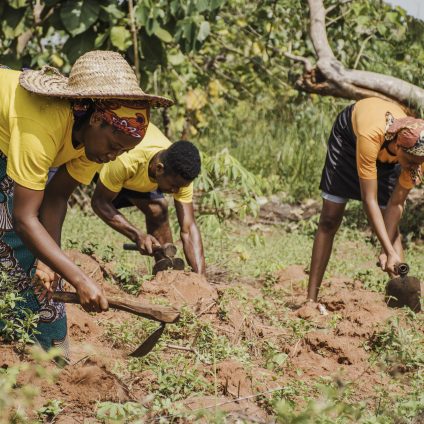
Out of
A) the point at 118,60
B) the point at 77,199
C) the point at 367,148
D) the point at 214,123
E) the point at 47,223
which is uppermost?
the point at 118,60

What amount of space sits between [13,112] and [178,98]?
226 inches

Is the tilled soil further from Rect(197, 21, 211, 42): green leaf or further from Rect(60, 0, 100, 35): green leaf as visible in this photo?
Rect(197, 21, 211, 42): green leaf

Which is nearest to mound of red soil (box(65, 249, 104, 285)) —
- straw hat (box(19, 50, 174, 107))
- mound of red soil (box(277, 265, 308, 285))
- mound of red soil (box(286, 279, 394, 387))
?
mound of red soil (box(286, 279, 394, 387))

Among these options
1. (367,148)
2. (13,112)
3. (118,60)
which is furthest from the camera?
(367,148)

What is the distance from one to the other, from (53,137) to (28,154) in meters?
0.13

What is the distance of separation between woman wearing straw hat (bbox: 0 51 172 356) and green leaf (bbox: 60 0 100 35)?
9.54 feet

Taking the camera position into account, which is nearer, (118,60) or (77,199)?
(118,60)

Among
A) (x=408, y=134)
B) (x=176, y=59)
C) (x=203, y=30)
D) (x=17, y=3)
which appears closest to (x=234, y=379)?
(x=408, y=134)

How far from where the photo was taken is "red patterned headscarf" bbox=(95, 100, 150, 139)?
2965mm

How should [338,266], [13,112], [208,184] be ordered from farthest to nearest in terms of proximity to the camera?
1. [338,266]
2. [208,184]
3. [13,112]

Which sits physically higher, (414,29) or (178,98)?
(414,29)

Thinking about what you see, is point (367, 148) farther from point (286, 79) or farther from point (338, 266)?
point (286, 79)

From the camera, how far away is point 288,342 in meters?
4.09

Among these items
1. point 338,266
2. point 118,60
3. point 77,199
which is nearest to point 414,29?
point 338,266
